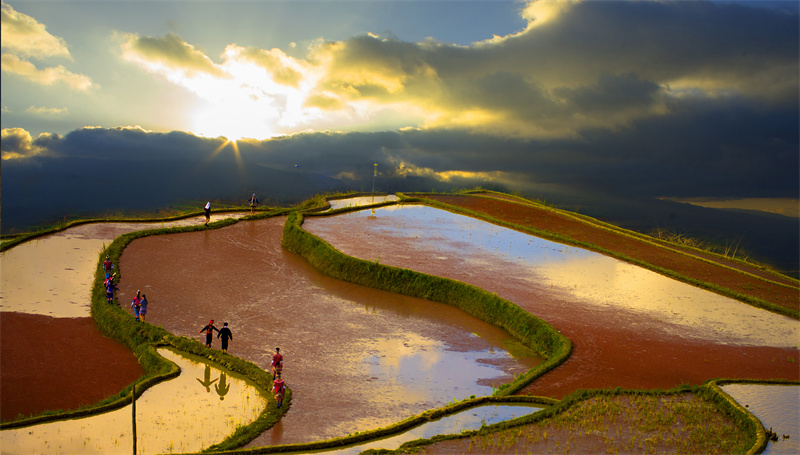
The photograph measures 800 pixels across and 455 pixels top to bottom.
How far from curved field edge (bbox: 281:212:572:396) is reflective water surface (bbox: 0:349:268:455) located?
7.03 m

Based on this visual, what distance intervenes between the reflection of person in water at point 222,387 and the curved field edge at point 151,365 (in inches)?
17.3

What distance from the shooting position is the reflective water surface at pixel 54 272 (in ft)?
61.1

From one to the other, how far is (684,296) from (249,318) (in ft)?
62.9

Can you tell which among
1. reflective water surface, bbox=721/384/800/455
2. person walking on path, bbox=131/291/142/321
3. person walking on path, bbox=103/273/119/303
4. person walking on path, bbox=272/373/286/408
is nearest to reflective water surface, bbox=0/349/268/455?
person walking on path, bbox=272/373/286/408

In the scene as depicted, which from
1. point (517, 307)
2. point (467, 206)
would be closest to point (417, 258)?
point (517, 307)

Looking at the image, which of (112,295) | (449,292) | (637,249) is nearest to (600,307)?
(449,292)

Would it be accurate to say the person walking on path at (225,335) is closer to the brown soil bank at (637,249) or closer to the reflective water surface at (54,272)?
the reflective water surface at (54,272)

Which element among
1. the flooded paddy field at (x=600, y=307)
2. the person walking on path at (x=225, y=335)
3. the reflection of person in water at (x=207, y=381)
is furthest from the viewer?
the flooded paddy field at (x=600, y=307)

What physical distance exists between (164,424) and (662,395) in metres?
12.9

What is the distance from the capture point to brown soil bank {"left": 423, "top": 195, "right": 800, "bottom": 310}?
80.0ft

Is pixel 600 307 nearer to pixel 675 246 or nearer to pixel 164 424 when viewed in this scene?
pixel 164 424

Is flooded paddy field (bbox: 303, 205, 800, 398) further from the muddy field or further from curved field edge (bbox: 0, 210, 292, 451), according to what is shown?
curved field edge (bbox: 0, 210, 292, 451)

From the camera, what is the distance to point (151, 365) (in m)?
14.7

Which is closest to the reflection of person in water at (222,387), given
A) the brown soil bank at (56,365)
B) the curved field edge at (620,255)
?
the brown soil bank at (56,365)
